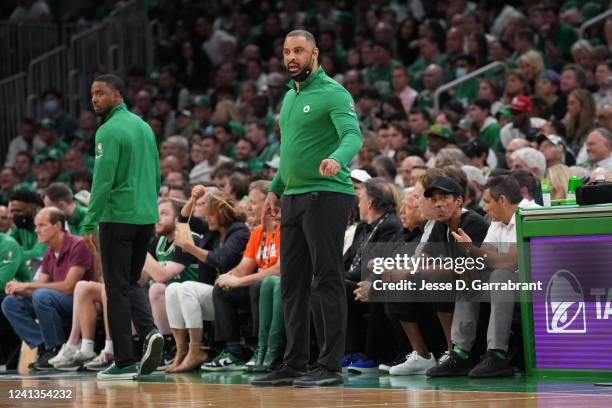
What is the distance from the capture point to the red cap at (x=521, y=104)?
11.6 metres

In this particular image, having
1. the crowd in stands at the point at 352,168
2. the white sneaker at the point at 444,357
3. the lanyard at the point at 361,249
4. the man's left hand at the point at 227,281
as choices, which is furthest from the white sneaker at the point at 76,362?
the white sneaker at the point at 444,357

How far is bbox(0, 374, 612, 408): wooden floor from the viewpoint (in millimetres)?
5926

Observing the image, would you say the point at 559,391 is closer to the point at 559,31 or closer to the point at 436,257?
the point at 436,257

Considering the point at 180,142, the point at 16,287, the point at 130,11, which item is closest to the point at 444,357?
the point at 16,287

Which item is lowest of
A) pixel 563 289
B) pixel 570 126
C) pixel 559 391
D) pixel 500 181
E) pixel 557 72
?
pixel 559 391

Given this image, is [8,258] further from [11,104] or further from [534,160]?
[11,104]

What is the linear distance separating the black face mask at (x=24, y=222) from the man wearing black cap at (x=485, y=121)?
4.46 m

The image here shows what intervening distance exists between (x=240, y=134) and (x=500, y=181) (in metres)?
7.42

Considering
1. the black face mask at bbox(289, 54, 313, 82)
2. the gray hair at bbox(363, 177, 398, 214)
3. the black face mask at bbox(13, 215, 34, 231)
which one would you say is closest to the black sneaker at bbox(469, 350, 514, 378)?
the gray hair at bbox(363, 177, 398, 214)

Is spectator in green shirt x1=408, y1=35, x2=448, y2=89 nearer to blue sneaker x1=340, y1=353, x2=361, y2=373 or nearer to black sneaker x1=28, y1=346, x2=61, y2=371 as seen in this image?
black sneaker x1=28, y1=346, x2=61, y2=371

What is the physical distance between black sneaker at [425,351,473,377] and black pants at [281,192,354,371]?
0.94m

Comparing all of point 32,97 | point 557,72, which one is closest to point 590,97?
point 557,72

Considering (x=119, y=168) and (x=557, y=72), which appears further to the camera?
(x=557, y=72)

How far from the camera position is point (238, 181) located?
10875 millimetres
